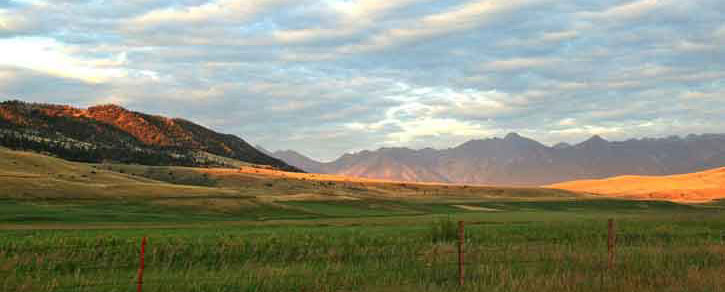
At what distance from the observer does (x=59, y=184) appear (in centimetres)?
8475

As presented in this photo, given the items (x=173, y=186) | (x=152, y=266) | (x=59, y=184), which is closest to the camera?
(x=152, y=266)

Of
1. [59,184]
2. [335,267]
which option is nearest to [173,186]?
[59,184]

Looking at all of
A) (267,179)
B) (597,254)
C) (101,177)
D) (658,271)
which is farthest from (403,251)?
(267,179)

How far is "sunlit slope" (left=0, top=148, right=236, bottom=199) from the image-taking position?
7688cm

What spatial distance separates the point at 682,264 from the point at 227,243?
1716cm

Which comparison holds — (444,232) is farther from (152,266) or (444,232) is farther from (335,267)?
(152,266)

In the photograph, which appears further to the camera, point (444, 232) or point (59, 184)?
point (59, 184)

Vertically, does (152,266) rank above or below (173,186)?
below

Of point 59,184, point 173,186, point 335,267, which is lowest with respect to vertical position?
point 335,267

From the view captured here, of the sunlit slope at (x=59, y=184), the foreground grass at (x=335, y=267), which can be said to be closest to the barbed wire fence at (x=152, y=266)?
the foreground grass at (x=335, y=267)

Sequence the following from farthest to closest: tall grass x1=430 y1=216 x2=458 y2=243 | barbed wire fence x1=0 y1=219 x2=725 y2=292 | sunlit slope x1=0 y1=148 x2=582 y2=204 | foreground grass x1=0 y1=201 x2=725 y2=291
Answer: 1. sunlit slope x1=0 y1=148 x2=582 y2=204
2. tall grass x1=430 y1=216 x2=458 y2=243
3. barbed wire fence x1=0 y1=219 x2=725 y2=292
4. foreground grass x1=0 y1=201 x2=725 y2=291

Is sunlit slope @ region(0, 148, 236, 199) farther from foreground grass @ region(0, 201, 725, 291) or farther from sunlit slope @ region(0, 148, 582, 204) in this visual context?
foreground grass @ region(0, 201, 725, 291)

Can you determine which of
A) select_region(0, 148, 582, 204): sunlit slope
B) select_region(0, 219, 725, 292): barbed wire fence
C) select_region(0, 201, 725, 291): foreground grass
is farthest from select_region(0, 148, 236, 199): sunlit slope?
select_region(0, 201, 725, 291): foreground grass

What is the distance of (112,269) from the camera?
2095 centimetres
